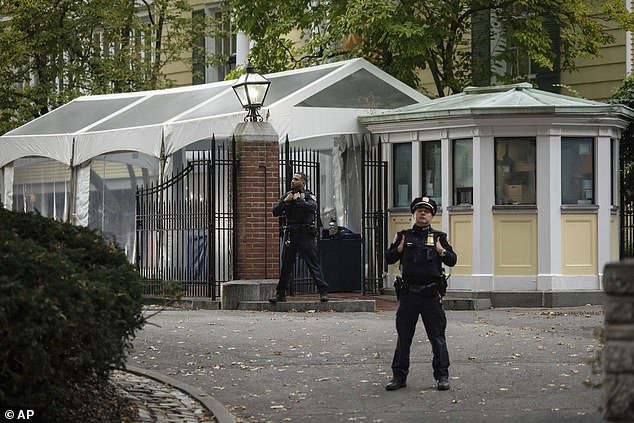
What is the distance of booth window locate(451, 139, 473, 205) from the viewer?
21781mm

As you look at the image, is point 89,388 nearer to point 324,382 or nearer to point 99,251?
point 99,251

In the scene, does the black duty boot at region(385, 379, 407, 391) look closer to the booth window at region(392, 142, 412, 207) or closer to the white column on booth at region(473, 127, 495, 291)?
the white column on booth at region(473, 127, 495, 291)

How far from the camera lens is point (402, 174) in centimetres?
2292

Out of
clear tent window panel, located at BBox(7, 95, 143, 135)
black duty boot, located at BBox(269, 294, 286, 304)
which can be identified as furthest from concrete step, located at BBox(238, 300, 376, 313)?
clear tent window panel, located at BBox(7, 95, 143, 135)

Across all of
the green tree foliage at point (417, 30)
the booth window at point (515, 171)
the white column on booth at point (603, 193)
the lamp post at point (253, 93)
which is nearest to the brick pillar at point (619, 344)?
the lamp post at point (253, 93)

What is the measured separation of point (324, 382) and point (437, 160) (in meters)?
10.8

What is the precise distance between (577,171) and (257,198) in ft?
16.9

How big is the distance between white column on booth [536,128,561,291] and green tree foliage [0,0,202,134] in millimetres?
15192

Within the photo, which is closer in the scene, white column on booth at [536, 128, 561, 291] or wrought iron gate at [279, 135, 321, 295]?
wrought iron gate at [279, 135, 321, 295]

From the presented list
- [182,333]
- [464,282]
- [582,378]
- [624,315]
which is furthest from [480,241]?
[624,315]

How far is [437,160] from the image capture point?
73.2 ft

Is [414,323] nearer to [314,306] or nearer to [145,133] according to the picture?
[314,306]

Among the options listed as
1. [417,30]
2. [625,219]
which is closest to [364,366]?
[625,219]

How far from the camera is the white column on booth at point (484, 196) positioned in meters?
21.5
